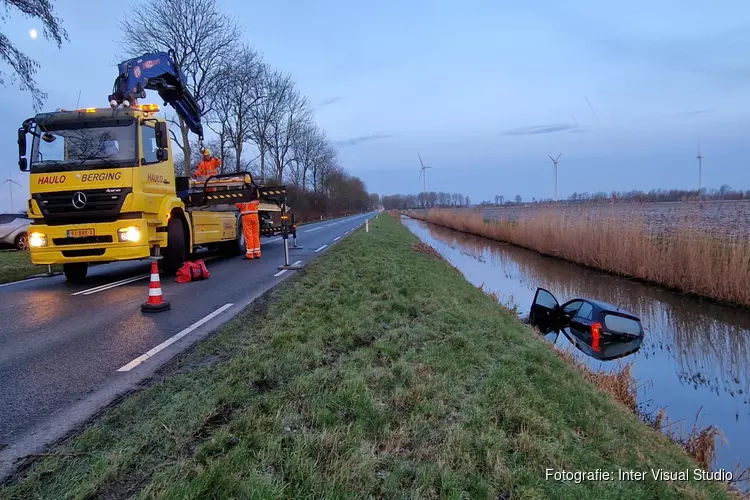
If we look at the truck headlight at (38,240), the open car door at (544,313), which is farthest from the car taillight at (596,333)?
the truck headlight at (38,240)

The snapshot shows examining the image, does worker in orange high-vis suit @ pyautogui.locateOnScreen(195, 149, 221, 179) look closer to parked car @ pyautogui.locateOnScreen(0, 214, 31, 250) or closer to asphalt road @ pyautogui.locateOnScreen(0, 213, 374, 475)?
asphalt road @ pyautogui.locateOnScreen(0, 213, 374, 475)

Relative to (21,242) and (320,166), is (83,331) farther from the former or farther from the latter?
(320,166)

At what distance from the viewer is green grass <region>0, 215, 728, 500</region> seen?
7.27ft

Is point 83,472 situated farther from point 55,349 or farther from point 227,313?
point 227,313

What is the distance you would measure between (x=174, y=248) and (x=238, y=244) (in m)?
4.24

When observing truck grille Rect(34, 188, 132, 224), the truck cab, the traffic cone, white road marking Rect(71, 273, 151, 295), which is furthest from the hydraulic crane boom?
Result: the traffic cone

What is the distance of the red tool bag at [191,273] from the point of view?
8.32m

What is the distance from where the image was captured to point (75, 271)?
8688 mm

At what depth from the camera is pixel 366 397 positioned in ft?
10.4

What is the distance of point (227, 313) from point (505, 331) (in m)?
3.84

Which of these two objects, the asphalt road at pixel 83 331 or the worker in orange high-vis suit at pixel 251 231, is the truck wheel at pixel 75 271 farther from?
the worker in orange high-vis suit at pixel 251 231

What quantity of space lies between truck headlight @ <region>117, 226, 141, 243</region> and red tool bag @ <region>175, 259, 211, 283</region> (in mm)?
1098

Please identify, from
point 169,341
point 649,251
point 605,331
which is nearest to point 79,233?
point 169,341

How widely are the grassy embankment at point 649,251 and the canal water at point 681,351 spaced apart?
0.44m
